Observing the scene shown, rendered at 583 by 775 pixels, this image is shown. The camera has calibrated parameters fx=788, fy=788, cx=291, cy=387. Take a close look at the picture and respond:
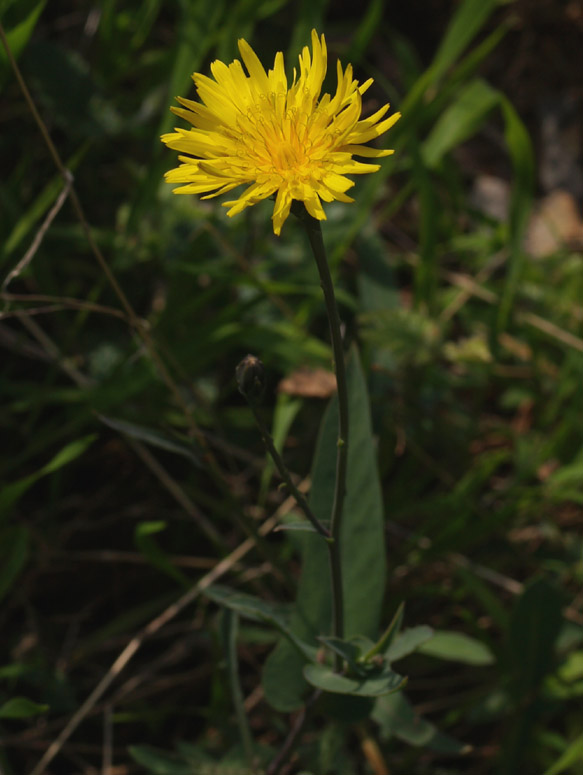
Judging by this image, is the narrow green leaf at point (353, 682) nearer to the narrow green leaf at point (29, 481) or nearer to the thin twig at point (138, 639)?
the thin twig at point (138, 639)

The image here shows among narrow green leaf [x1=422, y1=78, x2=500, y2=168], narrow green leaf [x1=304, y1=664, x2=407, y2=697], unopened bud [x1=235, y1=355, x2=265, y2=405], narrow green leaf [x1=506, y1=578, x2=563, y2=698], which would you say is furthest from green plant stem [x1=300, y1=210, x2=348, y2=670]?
A: narrow green leaf [x1=422, y1=78, x2=500, y2=168]

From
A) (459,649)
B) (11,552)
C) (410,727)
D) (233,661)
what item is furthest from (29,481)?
(459,649)

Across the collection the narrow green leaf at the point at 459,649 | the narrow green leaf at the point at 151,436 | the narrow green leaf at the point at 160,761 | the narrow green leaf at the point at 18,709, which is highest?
the narrow green leaf at the point at 151,436

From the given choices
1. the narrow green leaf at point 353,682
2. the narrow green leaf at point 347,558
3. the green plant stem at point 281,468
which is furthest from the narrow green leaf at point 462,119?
the narrow green leaf at point 353,682

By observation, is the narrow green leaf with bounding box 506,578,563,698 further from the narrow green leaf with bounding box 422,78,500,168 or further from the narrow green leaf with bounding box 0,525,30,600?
the narrow green leaf with bounding box 422,78,500,168

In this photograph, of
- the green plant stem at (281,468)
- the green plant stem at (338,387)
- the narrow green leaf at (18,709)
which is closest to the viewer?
the green plant stem at (338,387)

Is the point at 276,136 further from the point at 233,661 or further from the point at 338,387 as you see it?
the point at 233,661

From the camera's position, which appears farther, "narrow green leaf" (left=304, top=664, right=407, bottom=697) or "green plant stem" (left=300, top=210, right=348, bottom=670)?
"narrow green leaf" (left=304, top=664, right=407, bottom=697)
